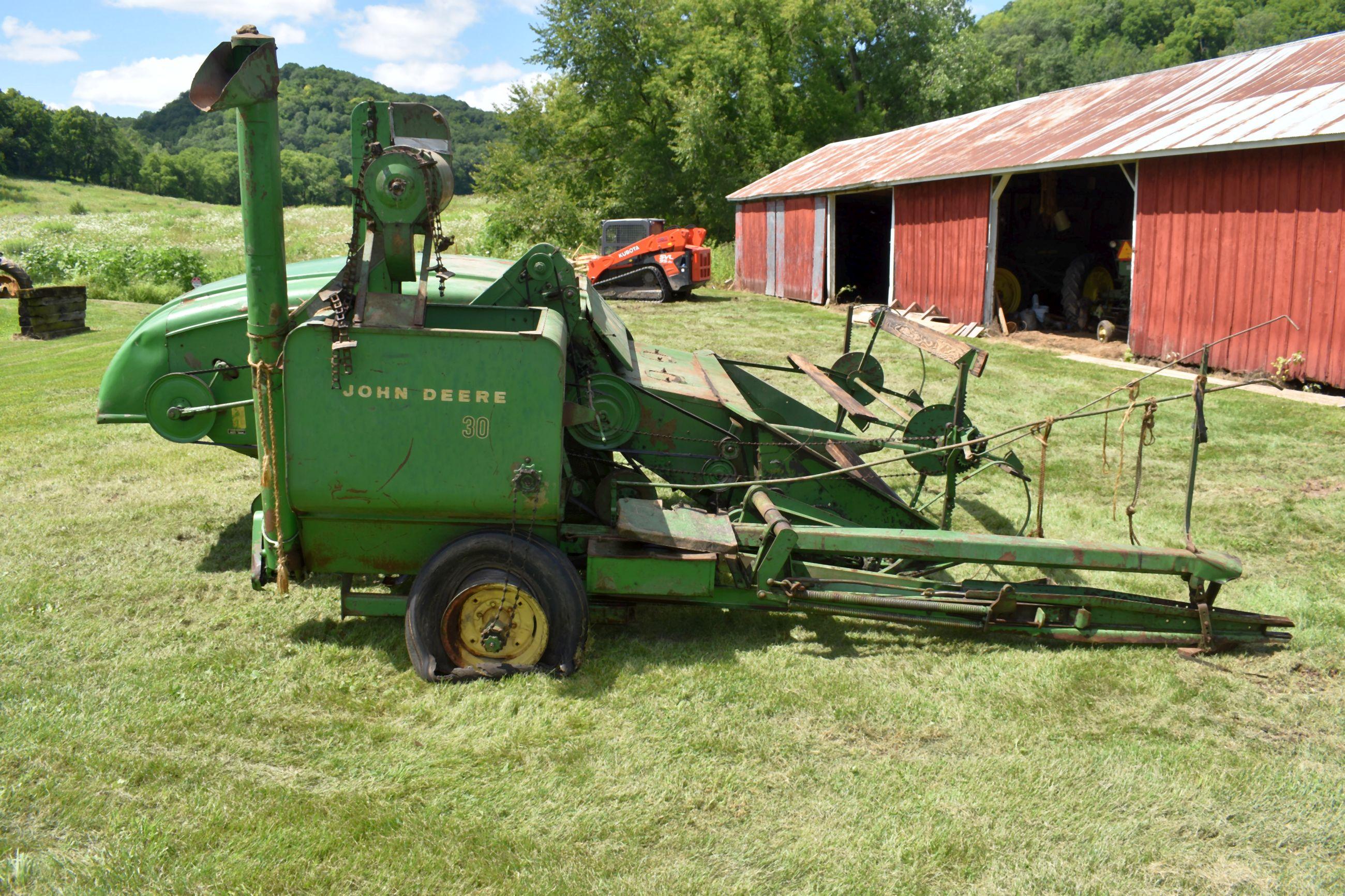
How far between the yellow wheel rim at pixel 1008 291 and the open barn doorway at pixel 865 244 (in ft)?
19.1

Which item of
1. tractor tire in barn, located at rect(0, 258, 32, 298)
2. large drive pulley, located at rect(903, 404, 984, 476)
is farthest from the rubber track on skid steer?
large drive pulley, located at rect(903, 404, 984, 476)

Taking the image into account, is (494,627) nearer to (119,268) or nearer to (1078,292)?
(1078,292)

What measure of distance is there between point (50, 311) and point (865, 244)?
57.9ft

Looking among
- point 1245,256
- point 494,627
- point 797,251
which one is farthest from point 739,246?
point 494,627

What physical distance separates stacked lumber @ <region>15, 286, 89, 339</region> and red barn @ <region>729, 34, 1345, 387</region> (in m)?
11.7

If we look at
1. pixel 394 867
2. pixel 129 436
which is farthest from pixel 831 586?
pixel 129 436

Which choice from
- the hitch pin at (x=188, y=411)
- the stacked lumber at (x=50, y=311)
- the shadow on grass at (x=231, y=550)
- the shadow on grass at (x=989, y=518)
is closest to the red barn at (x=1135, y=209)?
the shadow on grass at (x=989, y=518)

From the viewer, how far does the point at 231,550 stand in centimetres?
605

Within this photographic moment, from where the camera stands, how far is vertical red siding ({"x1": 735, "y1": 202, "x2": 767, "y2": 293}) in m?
24.8

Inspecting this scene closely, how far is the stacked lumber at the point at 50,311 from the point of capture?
14.3 meters

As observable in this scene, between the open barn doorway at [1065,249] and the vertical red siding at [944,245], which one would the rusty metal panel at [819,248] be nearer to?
the vertical red siding at [944,245]

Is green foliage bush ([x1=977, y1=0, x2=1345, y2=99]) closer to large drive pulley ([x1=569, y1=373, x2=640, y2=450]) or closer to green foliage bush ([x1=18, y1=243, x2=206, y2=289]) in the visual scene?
green foliage bush ([x1=18, y1=243, x2=206, y2=289])

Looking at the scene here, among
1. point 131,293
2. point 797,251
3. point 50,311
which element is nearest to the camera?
point 50,311

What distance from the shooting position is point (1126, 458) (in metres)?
8.40
